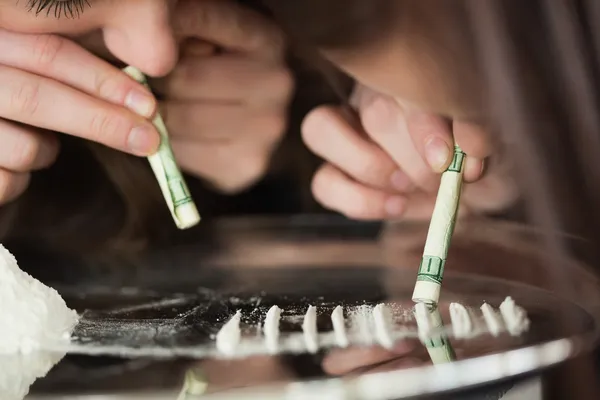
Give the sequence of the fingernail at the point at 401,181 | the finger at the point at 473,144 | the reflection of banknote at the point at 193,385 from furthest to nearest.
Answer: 1. the fingernail at the point at 401,181
2. the finger at the point at 473,144
3. the reflection of banknote at the point at 193,385

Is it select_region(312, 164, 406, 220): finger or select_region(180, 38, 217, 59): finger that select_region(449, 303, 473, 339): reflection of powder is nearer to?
select_region(312, 164, 406, 220): finger

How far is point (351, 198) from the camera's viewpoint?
55 cm

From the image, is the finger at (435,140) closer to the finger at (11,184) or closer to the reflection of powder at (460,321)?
the reflection of powder at (460,321)

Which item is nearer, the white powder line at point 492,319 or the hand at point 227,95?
the white powder line at point 492,319

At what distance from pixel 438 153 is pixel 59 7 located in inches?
9.6

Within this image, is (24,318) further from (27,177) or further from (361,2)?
(361,2)

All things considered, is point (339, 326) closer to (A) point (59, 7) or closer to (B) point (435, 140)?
(B) point (435, 140)

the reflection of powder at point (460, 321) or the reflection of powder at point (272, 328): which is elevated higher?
the reflection of powder at point (460, 321)

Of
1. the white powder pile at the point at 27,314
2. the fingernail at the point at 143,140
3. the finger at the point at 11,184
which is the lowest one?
the white powder pile at the point at 27,314

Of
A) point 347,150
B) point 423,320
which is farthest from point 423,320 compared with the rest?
point 347,150

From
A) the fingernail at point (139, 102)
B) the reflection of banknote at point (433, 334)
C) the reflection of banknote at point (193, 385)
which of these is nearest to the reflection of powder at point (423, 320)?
the reflection of banknote at point (433, 334)

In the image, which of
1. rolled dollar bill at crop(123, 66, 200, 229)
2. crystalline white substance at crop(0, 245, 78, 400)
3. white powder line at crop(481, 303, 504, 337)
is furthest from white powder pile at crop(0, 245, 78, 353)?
white powder line at crop(481, 303, 504, 337)

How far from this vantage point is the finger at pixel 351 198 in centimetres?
54

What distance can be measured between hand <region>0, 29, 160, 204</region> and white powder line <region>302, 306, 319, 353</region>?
0.16m
